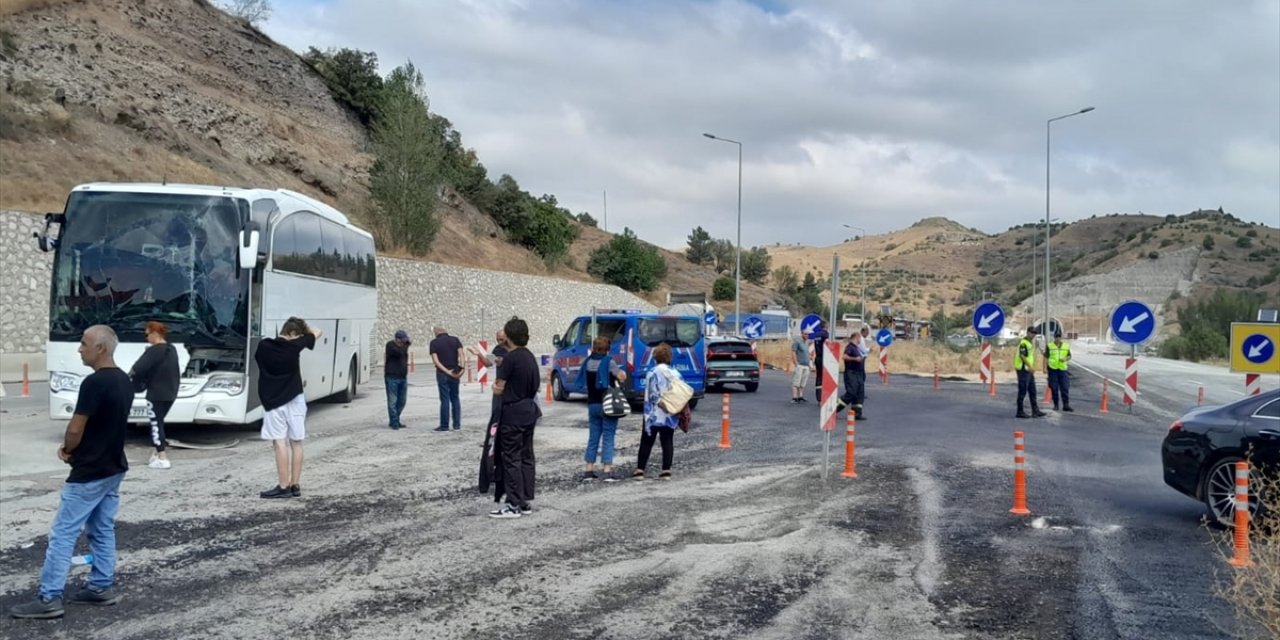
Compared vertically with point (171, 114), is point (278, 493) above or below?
below

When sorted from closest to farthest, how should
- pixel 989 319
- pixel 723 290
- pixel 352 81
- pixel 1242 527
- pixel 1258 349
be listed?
pixel 1242 527
pixel 1258 349
pixel 989 319
pixel 352 81
pixel 723 290

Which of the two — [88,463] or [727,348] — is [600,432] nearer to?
[88,463]

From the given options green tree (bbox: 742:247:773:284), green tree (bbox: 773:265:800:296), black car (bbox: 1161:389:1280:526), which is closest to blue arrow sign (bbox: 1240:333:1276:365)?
black car (bbox: 1161:389:1280:526)

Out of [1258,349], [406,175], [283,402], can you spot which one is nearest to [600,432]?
[283,402]

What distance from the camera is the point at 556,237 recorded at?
7488 centimetres

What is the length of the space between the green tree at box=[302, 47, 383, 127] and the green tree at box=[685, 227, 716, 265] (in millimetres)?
55180

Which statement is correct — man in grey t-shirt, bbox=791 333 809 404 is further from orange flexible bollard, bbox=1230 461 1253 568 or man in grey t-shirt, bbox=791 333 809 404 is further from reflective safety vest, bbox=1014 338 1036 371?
orange flexible bollard, bbox=1230 461 1253 568

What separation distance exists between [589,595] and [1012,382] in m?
30.0

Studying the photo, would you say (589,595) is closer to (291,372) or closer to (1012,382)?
(291,372)

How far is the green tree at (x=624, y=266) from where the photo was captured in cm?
7888

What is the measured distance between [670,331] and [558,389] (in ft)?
10.4

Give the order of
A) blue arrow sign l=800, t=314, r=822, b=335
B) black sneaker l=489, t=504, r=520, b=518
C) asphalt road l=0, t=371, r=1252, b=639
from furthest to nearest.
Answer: blue arrow sign l=800, t=314, r=822, b=335, black sneaker l=489, t=504, r=520, b=518, asphalt road l=0, t=371, r=1252, b=639

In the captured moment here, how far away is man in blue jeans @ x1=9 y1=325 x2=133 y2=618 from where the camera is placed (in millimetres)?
6488

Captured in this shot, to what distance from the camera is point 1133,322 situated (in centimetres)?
1708
